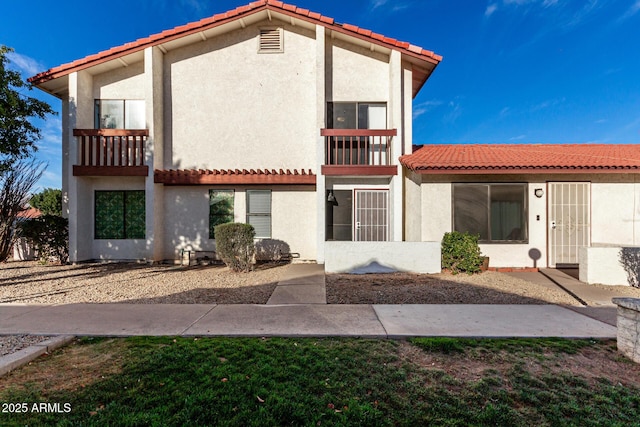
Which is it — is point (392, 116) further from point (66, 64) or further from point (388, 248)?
point (66, 64)

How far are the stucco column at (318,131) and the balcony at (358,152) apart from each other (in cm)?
25

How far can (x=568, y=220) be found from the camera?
979 centimetres

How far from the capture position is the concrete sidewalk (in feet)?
15.6

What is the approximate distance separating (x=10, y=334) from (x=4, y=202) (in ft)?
31.4

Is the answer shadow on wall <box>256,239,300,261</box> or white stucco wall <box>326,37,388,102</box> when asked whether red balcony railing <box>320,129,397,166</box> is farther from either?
shadow on wall <box>256,239,300,261</box>

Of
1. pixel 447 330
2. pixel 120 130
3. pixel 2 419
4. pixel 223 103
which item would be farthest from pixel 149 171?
pixel 447 330

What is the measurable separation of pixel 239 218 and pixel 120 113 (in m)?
6.13

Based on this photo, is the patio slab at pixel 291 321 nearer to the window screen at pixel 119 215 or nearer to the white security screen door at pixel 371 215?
the white security screen door at pixel 371 215

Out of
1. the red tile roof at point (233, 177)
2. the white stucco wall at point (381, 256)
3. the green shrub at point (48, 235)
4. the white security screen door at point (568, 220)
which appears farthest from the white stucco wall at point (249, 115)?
the white security screen door at point (568, 220)

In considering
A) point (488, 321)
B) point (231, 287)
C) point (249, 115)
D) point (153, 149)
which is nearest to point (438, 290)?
point (488, 321)

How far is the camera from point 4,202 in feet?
36.6

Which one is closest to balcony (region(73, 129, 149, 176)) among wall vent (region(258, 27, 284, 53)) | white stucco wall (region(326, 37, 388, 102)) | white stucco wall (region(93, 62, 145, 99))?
white stucco wall (region(93, 62, 145, 99))

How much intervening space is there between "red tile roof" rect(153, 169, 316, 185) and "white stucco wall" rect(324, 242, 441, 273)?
2948mm

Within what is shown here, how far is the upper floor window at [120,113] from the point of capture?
39.0ft
